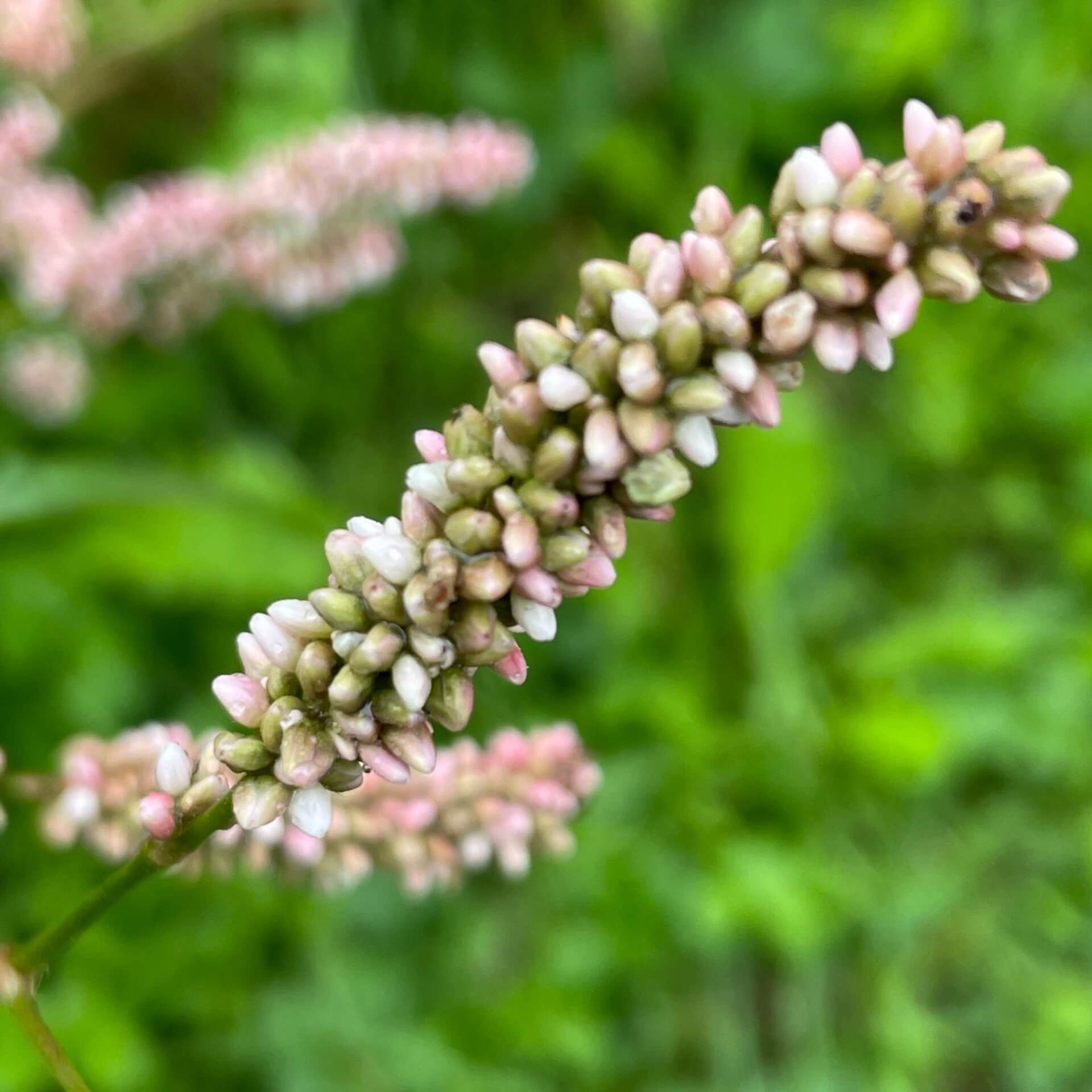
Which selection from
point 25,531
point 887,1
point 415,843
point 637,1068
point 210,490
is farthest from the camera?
point 887,1

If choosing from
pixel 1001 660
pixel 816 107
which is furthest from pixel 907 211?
pixel 816 107

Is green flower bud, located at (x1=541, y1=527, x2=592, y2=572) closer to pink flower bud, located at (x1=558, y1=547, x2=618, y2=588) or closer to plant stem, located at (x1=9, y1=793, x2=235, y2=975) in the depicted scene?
pink flower bud, located at (x1=558, y1=547, x2=618, y2=588)

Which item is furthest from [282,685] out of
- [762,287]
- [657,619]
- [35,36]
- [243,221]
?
[657,619]

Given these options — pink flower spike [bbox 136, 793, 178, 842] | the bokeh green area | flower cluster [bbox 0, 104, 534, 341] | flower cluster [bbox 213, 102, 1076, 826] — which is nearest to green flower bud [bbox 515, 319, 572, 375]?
flower cluster [bbox 213, 102, 1076, 826]

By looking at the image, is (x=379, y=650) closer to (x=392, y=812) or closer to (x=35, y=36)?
(x=392, y=812)

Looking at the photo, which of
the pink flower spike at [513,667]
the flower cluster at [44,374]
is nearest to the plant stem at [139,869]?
the pink flower spike at [513,667]

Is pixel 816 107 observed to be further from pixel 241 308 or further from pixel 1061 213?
pixel 241 308

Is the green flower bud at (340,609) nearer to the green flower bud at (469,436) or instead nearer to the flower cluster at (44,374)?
the green flower bud at (469,436)
